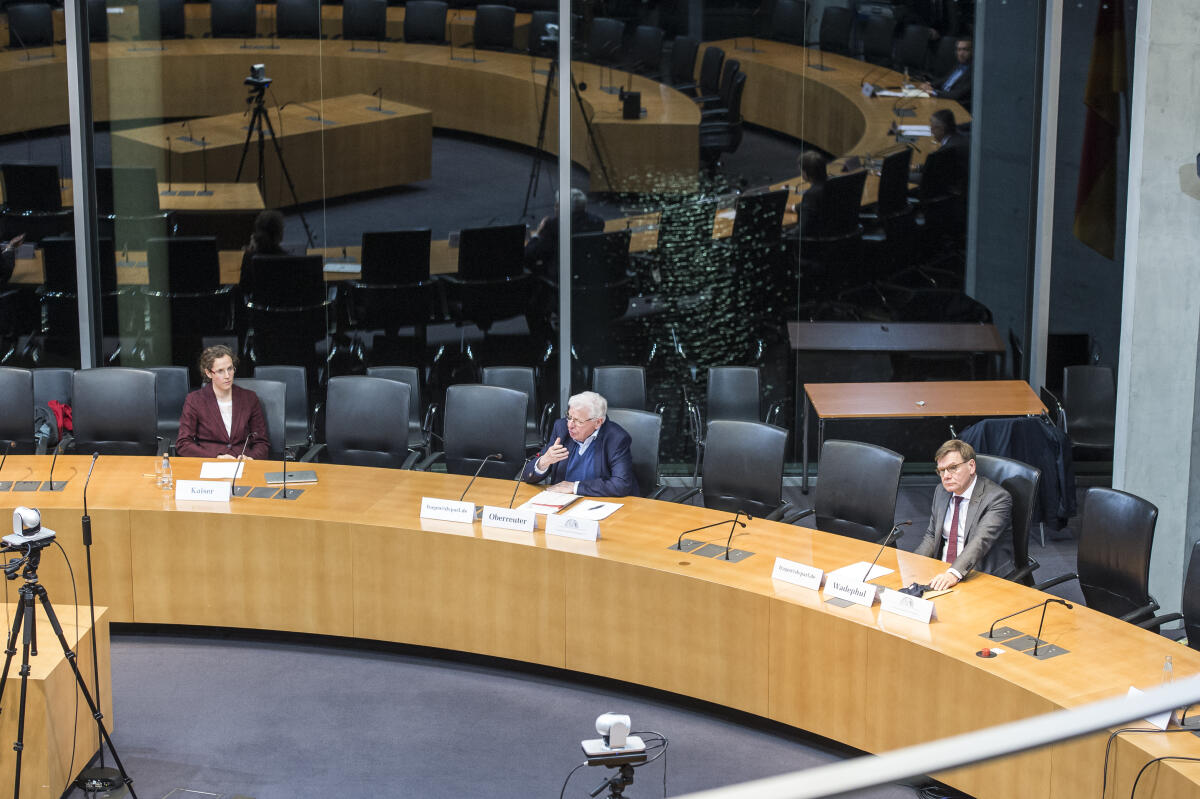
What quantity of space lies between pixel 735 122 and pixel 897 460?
2798mm

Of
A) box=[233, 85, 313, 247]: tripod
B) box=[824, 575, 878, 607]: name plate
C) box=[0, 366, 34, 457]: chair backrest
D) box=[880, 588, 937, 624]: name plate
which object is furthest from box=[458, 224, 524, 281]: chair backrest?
box=[880, 588, 937, 624]: name plate

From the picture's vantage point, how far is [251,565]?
17.3 ft

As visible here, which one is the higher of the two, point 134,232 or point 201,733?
point 134,232

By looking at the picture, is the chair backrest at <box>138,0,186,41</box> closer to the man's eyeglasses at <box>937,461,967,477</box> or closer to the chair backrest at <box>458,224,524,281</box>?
the chair backrest at <box>458,224,524,281</box>

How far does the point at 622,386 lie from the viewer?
6.73m

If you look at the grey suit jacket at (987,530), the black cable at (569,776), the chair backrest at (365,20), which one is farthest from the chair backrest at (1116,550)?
the chair backrest at (365,20)

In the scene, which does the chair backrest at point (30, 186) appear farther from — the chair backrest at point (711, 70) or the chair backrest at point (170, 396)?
the chair backrest at point (711, 70)

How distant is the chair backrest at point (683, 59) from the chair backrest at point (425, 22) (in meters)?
1.32

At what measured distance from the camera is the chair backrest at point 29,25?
7469mm

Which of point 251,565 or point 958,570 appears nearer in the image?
point 958,570

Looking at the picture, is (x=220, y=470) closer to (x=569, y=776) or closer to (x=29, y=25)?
(x=569, y=776)

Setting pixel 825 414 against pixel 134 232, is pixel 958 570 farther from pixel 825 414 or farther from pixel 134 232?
pixel 134 232

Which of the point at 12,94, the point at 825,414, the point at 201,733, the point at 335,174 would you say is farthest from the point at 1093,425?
the point at 12,94

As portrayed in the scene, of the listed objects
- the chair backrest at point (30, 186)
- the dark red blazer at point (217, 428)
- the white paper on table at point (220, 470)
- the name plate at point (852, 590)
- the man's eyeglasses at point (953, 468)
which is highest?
the chair backrest at point (30, 186)
